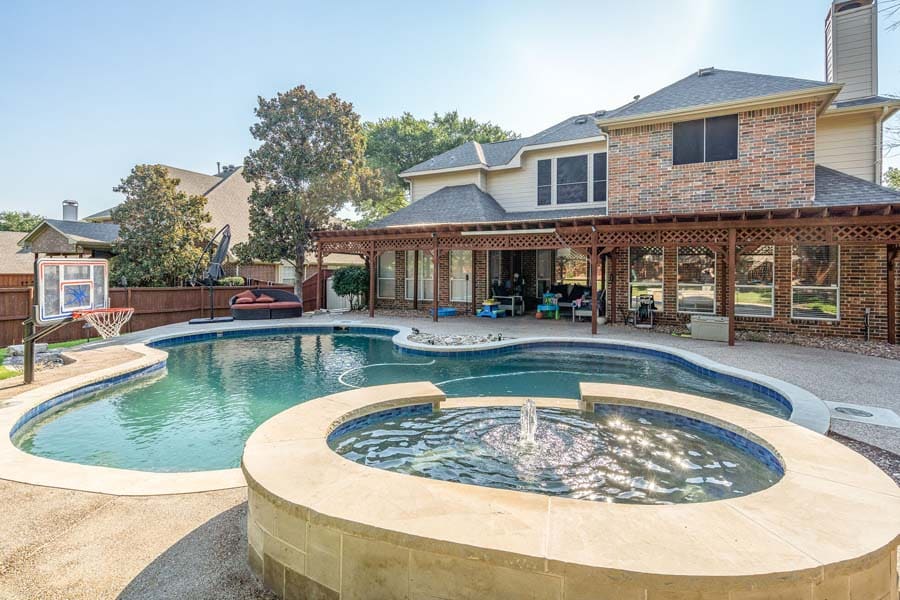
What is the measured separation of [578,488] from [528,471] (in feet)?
1.45

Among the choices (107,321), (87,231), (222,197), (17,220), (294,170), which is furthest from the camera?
(17,220)

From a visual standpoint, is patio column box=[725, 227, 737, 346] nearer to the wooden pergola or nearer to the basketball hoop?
the wooden pergola

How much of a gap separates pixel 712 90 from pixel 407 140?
18.9 m

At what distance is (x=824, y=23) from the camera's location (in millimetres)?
12805

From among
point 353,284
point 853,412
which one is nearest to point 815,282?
point 853,412

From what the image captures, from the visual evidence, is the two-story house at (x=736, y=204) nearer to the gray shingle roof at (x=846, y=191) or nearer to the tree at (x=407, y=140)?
the gray shingle roof at (x=846, y=191)

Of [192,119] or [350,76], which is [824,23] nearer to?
[350,76]

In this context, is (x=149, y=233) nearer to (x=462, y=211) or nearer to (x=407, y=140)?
(x=462, y=211)

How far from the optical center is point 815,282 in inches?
409

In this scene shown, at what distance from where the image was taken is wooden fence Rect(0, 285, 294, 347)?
35.1ft

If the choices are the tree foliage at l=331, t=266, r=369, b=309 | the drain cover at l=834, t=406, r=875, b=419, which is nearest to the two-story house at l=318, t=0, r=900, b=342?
the tree foliage at l=331, t=266, r=369, b=309

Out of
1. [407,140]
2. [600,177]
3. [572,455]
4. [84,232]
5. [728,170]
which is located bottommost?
[572,455]

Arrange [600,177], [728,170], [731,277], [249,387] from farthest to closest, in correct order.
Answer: [600,177] < [728,170] < [731,277] < [249,387]

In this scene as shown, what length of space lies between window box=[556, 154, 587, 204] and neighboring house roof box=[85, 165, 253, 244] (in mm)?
15819
